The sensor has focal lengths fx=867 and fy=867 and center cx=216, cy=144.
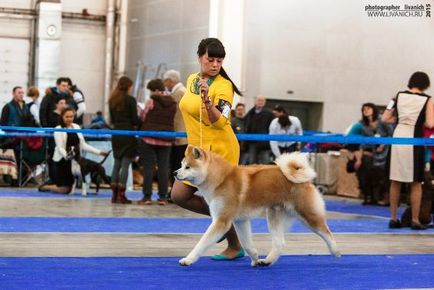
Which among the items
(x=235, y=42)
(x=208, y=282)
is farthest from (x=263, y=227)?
(x=235, y=42)

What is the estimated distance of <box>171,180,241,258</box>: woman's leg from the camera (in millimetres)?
5551

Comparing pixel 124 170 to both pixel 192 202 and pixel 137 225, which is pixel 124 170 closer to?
pixel 137 225

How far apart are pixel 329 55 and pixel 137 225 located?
10615 millimetres

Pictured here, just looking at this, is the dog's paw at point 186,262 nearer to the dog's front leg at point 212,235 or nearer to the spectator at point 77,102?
the dog's front leg at point 212,235

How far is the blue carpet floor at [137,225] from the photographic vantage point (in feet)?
24.3

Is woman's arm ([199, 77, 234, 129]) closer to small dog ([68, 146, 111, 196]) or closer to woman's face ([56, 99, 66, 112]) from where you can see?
small dog ([68, 146, 111, 196])

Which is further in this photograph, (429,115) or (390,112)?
(390,112)

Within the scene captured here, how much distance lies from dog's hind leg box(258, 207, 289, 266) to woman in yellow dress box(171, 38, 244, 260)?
411mm

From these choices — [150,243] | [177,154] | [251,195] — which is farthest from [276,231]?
[177,154]

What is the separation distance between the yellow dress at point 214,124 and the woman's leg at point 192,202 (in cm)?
30

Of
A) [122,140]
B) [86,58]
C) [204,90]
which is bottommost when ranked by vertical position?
[122,140]

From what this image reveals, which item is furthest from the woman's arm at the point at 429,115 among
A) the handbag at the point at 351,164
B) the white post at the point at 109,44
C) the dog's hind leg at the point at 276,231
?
the white post at the point at 109,44

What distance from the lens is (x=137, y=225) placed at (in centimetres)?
792

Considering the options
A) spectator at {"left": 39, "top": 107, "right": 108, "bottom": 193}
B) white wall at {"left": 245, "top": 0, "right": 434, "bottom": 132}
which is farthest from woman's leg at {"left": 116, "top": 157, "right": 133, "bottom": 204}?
white wall at {"left": 245, "top": 0, "right": 434, "bottom": 132}
